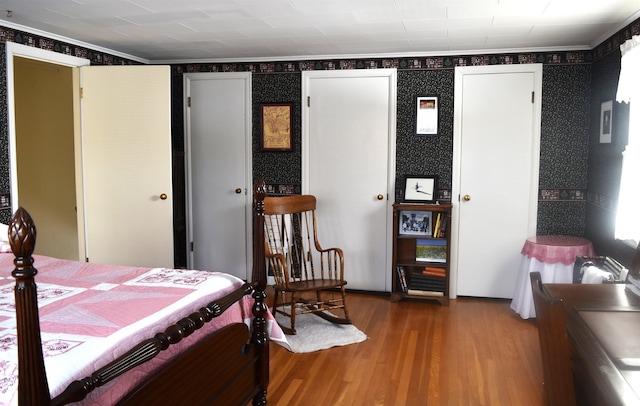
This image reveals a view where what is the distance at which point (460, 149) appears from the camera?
16.6 ft

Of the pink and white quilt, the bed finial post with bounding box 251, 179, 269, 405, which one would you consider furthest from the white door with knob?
the bed finial post with bounding box 251, 179, 269, 405

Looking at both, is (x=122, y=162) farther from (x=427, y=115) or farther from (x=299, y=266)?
(x=427, y=115)

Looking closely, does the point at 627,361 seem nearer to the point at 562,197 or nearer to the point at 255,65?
the point at 562,197

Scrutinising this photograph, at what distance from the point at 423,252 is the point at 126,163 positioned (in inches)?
106

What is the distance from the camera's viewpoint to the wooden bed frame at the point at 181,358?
4.61 feet

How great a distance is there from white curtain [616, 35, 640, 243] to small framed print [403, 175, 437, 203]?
176cm

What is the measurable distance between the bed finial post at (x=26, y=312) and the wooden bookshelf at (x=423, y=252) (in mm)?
3790

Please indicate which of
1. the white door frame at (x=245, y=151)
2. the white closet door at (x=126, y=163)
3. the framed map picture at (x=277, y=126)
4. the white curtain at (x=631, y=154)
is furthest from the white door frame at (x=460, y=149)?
the white closet door at (x=126, y=163)

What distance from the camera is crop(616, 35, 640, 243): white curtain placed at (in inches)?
133

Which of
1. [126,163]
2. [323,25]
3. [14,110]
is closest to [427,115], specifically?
[323,25]

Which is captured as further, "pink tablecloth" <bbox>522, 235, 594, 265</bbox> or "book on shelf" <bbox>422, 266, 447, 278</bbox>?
"book on shelf" <bbox>422, 266, 447, 278</bbox>

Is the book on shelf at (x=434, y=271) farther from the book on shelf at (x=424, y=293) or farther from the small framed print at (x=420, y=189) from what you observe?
the small framed print at (x=420, y=189)

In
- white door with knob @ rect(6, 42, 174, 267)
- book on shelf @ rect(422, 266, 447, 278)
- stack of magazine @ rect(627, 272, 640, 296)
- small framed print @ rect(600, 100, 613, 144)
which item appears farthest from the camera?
book on shelf @ rect(422, 266, 447, 278)

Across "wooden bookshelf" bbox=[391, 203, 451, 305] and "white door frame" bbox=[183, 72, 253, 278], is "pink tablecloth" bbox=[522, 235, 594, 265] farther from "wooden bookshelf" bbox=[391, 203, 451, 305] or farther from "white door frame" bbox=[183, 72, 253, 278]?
"white door frame" bbox=[183, 72, 253, 278]
